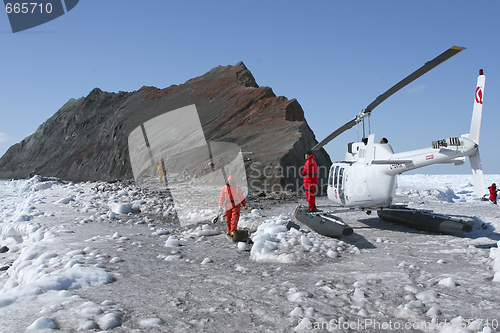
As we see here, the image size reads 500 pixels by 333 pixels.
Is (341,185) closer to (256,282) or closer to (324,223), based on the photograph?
(324,223)

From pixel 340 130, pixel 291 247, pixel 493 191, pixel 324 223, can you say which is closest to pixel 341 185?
pixel 340 130

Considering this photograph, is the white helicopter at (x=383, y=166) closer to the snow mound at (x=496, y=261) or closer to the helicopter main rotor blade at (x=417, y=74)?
the helicopter main rotor blade at (x=417, y=74)

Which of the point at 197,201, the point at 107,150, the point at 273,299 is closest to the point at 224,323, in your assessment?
the point at 273,299

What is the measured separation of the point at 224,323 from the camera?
3277mm

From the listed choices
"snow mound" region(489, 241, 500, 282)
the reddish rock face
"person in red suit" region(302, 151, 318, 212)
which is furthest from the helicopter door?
the reddish rock face

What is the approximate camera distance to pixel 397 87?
7.18 m

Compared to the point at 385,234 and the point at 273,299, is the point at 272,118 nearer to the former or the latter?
the point at 385,234

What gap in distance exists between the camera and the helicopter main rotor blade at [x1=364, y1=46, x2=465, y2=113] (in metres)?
5.91

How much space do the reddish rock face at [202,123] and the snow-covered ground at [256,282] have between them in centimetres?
1064

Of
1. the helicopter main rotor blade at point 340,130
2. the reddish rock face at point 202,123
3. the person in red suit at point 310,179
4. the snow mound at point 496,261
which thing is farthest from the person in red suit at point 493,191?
the snow mound at point 496,261

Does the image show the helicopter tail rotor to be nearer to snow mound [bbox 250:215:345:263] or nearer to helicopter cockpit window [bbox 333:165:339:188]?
snow mound [bbox 250:215:345:263]

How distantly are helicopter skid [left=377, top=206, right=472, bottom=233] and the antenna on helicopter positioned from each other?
2.42 m

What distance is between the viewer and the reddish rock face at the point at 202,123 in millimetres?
19156

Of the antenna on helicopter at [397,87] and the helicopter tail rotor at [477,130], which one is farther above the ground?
the antenna on helicopter at [397,87]
